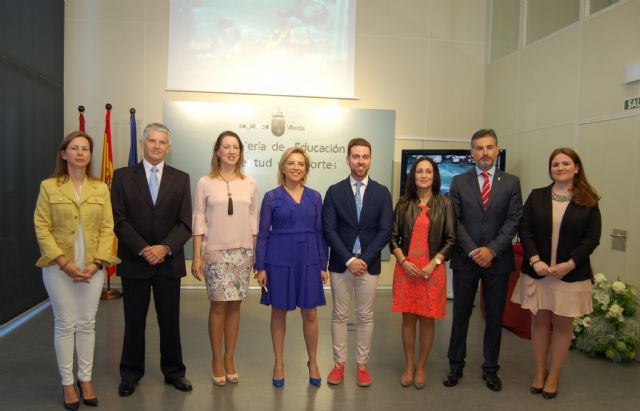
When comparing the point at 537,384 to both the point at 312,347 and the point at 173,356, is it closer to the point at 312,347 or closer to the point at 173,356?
the point at 312,347

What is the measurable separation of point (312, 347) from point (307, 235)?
730 millimetres

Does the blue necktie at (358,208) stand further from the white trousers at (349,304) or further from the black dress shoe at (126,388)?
the black dress shoe at (126,388)

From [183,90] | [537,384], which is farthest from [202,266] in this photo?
[183,90]

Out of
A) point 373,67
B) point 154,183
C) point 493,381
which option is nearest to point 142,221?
point 154,183

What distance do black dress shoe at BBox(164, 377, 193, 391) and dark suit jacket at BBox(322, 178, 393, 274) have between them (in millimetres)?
1144

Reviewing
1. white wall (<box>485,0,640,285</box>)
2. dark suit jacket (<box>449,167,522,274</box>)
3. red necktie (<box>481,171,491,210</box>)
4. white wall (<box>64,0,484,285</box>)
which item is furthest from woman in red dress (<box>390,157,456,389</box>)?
white wall (<box>64,0,484,285</box>)

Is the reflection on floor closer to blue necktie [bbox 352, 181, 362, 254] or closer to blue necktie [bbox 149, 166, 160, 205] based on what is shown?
blue necktie [bbox 352, 181, 362, 254]

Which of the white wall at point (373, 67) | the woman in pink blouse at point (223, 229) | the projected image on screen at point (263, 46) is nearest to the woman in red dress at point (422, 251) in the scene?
the woman in pink blouse at point (223, 229)

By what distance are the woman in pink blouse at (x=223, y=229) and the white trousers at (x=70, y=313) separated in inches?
23.8

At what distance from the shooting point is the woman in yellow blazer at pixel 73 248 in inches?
111

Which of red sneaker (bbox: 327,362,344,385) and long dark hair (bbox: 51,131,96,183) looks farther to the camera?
red sneaker (bbox: 327,362,344,385)

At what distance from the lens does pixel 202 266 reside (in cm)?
321

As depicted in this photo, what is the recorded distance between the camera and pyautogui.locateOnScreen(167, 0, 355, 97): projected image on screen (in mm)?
6344

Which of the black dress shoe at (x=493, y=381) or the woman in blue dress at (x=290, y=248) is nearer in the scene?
the woman in blue dress at (x=290, y=248)
